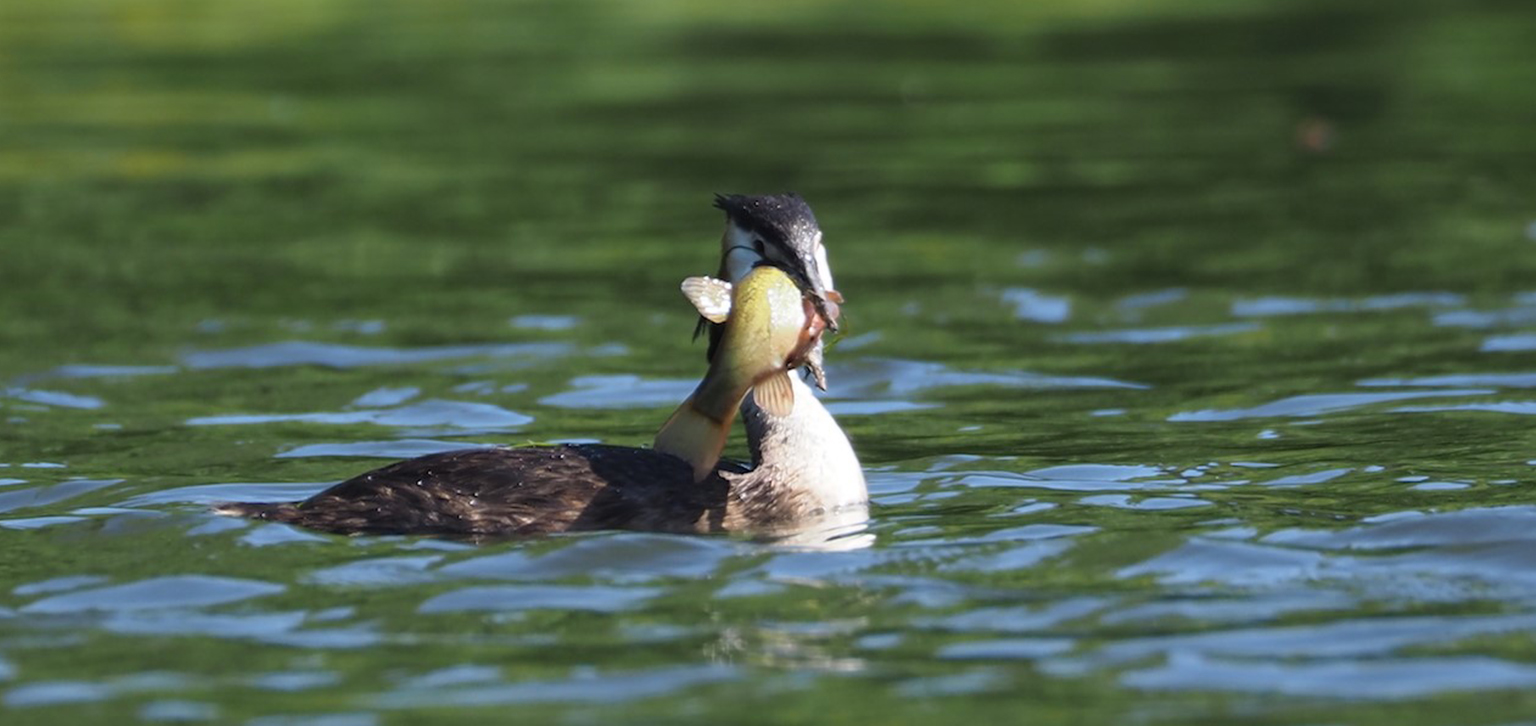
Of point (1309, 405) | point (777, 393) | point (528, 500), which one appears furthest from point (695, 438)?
point (1309, 405)

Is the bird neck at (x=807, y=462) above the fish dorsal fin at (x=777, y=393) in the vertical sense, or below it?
below

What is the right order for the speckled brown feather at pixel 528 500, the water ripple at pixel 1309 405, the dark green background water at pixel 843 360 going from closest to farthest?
the dark green background water at pixel 843 360, the speckled brown feather at pixel 528 500, the water ripple at pixel 1309 405

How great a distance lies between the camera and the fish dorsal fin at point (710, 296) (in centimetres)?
1010

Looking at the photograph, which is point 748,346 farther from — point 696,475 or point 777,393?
point 696,475

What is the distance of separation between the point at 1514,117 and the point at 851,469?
53.4ft

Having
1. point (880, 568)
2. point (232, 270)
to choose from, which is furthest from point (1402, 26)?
point (880, 568)

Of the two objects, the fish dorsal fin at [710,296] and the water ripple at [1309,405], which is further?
the water ripple at [1309,405]

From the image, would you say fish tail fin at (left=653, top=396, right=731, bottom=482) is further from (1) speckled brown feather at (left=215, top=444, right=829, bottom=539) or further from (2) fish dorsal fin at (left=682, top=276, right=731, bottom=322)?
(2) fish dorsal fin at (left=682, top=276, right=731, bottom=322)

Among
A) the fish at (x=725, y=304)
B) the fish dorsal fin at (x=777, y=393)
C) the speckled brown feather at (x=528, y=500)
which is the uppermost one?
the fish at (x=725, y=304)

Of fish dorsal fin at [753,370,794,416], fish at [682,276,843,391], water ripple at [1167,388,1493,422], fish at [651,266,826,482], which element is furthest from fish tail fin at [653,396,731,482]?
water ripple at [1167,388,1493,422]

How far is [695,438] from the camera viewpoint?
1040 cm

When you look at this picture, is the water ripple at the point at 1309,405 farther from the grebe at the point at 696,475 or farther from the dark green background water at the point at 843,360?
the grebe at the point at 696,475

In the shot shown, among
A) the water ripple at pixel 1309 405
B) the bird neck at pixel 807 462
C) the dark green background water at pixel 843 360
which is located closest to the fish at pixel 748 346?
the bird neck at pixel 807 462

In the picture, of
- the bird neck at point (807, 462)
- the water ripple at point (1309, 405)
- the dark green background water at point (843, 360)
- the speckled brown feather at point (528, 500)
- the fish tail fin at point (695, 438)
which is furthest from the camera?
the water ripple at point (1309, 405)
